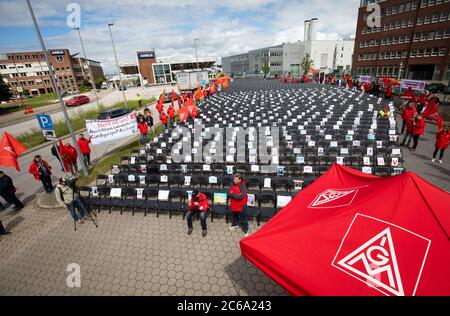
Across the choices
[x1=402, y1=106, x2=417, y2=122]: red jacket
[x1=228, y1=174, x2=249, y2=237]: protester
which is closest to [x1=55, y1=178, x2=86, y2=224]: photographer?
[x1=228, y1=174, x2=249, y2=237]: protester

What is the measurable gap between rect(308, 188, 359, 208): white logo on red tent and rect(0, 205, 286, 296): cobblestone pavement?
260cm

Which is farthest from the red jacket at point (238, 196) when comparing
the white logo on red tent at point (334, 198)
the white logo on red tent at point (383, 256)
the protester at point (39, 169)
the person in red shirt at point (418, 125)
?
the person in red shirt at point (418, 125)

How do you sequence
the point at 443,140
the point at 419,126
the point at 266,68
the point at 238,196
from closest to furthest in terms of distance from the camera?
the point at 238,196 < the point at 443,140 < the point at 419,126 < the point at 266,68

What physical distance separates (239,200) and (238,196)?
17cm

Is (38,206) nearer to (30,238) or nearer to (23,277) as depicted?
(30,238)

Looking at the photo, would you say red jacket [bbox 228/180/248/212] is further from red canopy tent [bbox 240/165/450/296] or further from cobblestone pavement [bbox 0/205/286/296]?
red canopy tent [bbox 240/165/450/296]

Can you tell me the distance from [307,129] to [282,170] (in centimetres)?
638

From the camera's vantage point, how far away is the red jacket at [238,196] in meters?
6.34

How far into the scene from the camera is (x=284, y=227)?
11.9 feet

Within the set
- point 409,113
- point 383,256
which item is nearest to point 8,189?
point 383,256

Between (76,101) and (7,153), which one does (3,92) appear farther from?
(7,153)

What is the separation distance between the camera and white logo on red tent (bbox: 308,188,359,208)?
3.80 meters

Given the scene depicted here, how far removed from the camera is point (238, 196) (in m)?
6.33
